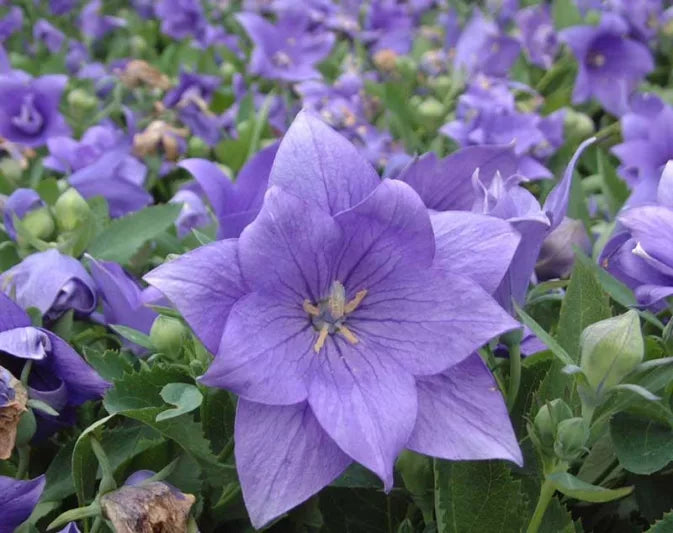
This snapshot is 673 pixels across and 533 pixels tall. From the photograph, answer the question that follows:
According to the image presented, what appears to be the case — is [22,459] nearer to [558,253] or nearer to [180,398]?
[180,398]

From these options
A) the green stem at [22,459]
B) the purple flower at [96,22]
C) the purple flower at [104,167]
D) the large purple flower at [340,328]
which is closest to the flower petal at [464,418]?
the large purple flower at [340,328]

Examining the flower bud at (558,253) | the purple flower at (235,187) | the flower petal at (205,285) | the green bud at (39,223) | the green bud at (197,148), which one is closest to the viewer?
the flower petal at (205,285)

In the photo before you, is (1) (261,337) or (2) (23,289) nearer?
(1) (261,337)

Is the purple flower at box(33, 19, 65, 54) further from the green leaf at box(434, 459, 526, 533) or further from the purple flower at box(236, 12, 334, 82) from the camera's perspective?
the green leaf at box(434, 459, 526, 533)

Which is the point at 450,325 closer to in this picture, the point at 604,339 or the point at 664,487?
the point at 604,339

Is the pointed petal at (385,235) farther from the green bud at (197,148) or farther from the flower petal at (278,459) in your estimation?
the green bud at (197,148)

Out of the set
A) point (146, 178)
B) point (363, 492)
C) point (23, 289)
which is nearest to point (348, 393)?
point (363, 492)
